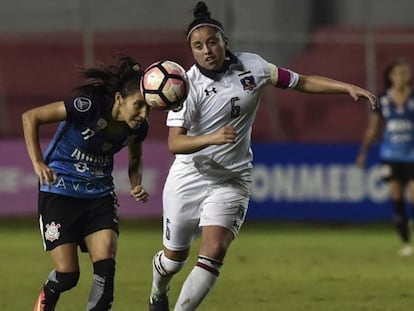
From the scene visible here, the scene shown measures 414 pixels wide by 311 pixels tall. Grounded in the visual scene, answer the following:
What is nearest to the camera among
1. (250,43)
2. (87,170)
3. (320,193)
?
(87,170)

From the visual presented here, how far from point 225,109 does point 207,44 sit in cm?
51

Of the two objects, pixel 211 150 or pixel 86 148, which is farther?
pixel 211 150

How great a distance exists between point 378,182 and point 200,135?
11.2 meters

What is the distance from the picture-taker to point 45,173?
329 inches

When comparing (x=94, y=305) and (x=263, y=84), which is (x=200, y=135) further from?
(x=94, y=305)

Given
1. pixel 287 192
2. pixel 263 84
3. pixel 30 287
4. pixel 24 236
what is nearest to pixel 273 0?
pixel 287 192

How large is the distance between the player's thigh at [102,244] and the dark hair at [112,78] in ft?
3.28

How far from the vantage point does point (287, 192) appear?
20.0 m

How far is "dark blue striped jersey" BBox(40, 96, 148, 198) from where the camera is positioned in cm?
884

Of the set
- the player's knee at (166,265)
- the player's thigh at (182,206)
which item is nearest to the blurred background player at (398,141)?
the player's knee at (166,265)

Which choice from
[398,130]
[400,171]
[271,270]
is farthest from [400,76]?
[271,270]

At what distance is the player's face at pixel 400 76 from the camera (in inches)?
646

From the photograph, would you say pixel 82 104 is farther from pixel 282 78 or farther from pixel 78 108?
pixel 282 78

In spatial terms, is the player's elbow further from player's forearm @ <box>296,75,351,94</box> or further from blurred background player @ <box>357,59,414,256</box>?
blurred background player @ <box>357,59,414,256</box>
